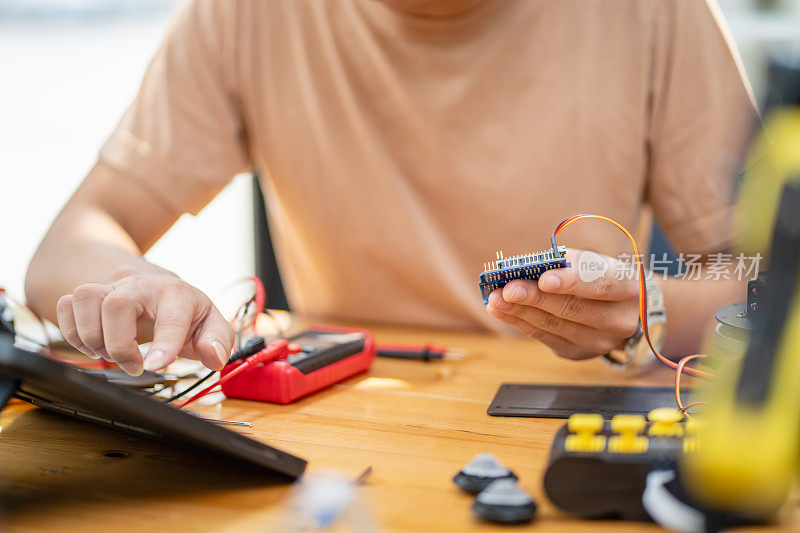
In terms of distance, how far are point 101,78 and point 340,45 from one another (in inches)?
67.0

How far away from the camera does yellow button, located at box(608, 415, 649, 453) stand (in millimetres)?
475

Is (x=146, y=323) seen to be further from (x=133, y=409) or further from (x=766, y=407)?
(x=766, y=407)

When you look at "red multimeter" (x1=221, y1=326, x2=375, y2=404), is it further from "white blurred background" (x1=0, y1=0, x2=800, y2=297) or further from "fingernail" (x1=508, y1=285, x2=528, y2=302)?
"white blurred background" (x1=0, y1=0, x2=800, y2=297)

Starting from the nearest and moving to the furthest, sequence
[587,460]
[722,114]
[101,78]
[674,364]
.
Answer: [587,460], [674,364], [722,114], [101,78]

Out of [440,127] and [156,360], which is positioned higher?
[440,127]

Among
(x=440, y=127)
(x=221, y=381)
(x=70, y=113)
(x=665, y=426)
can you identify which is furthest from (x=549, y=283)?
(x=70, y=113)

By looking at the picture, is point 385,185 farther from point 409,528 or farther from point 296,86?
point 409,528

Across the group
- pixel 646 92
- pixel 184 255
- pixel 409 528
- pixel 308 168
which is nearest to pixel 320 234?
pixel 308 168

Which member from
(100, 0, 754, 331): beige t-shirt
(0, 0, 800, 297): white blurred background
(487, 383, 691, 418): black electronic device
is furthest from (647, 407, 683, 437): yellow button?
(0, 0, 800, 297): white blurred background

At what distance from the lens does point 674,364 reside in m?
0.76

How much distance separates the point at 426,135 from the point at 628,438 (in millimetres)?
680

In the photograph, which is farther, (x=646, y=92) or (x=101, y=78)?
(x=101, y=78)

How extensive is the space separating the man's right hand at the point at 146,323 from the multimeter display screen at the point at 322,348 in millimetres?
100

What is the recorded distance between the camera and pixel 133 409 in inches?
18.8
